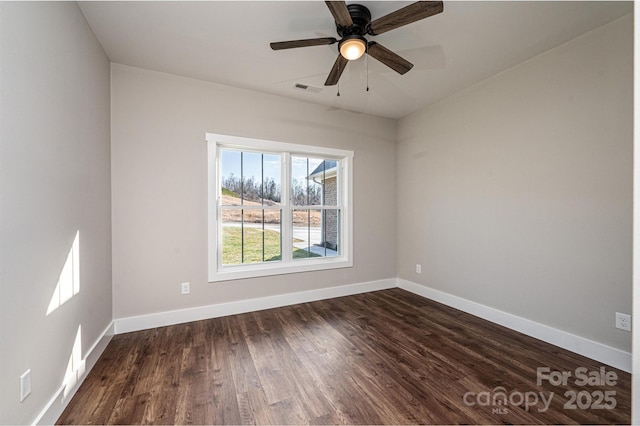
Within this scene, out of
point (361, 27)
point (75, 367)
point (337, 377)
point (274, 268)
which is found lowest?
point (337, 377)

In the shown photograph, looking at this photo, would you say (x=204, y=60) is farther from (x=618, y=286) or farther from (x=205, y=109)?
(x=618, y=286)

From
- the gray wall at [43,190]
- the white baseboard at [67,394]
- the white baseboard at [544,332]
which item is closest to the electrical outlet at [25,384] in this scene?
the gray wall at [43,190]

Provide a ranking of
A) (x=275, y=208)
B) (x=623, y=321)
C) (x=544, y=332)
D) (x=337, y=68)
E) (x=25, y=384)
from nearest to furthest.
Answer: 1. (x=25, y=384)
2. (x=623, y=321)
3. (x=337, y=68)
4. (x=544, y=332)
5. (x=275, y=208)

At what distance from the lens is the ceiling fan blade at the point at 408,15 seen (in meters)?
1.53

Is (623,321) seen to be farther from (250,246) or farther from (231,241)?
(231,241)

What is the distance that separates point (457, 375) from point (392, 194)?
9.12 ft

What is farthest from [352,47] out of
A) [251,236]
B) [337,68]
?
[251,236]

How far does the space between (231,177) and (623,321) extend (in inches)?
155

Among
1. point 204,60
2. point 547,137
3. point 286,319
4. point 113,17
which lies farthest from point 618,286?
point 113,17

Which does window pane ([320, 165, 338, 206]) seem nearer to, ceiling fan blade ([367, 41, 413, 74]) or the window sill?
the window sill

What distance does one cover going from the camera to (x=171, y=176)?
2889mm

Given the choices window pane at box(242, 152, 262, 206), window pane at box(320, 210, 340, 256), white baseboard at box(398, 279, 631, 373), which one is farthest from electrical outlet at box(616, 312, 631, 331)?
window pane at box(242, 152, 262, 206)

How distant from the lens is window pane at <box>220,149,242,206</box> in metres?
3.26

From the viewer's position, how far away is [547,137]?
8.22ft
